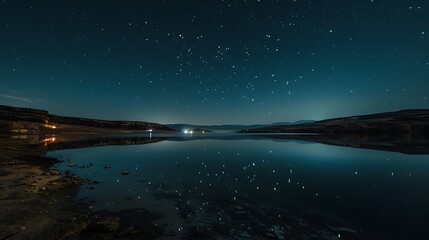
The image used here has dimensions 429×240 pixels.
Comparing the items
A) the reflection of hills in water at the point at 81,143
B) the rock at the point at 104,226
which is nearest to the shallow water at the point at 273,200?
the rock at the point at 104,226

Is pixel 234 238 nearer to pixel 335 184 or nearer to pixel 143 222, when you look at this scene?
pixel 143 222

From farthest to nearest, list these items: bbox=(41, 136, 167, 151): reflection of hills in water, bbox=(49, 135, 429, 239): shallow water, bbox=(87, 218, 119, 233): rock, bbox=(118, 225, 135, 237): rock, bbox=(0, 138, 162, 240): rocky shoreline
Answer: bbox=(41, 136, 167, 151): reflection of hills in water → bbox=(49, 135, 429, 239): shallow water → bbox=(87, 218, 119, 233): rock → bbox=(118, 225, 135, 237): rock → bbox=(0, 138, 162, 240): rocky shoreline

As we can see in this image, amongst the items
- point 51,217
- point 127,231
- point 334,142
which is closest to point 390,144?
point 334,142

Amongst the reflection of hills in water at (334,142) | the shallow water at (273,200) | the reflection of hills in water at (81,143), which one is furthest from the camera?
the reflection of hills in water at (81,143)

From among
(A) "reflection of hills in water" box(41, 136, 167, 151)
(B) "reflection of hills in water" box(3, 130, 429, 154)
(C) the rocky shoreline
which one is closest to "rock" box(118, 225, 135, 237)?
(C) the rocky shoreline

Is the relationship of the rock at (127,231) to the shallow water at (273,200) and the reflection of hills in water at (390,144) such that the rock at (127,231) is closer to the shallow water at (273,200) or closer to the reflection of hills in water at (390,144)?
the shallow water at (273,200)

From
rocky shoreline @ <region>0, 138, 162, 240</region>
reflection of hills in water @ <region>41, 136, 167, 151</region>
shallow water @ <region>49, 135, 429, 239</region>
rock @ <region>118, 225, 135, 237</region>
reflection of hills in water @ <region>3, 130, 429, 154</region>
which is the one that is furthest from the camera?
reflection of hills in water @ <region>41, 136, 167, 151</region>

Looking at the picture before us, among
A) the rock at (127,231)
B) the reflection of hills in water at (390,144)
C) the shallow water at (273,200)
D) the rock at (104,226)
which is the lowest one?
the shallow water at (273,200)

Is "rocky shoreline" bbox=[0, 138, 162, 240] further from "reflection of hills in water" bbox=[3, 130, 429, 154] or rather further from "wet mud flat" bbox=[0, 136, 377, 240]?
"reflection of hills in water" bbox=[3, 130, 429, 154]

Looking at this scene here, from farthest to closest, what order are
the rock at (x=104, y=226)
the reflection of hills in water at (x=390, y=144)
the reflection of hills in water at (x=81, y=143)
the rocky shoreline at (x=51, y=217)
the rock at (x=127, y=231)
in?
the reflection of hills in water at (x=81, y=143)
the reflection of hills in water at (x=390, y=144)
the rock at (x=104, y=226)
the rock at (x=127, y=231)
the rocky shoreline at (x=51, y=217)

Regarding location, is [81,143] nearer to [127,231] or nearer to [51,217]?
[51,217]

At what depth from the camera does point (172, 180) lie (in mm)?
17188

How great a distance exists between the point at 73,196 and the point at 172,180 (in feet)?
21.2

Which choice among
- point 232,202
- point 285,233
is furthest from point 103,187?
point 285,233
